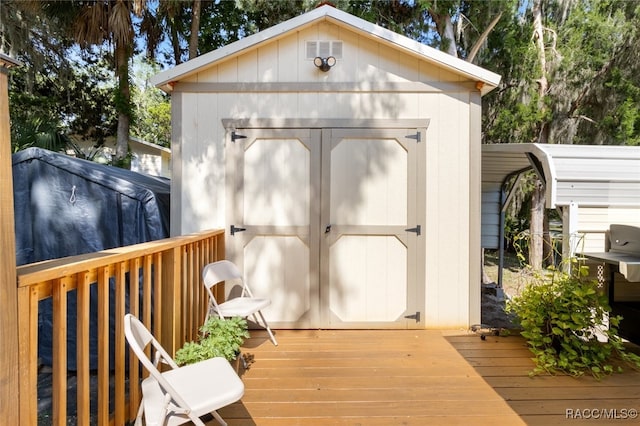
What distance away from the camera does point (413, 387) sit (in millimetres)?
2541

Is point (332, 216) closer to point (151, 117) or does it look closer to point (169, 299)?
point (169, 299)

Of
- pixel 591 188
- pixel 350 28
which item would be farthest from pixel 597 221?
pixel 350 28

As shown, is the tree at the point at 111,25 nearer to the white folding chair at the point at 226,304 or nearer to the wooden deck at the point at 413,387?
the white folding chair at the point at 226,304

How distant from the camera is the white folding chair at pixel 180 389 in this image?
153cm

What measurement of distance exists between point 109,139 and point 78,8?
5.61m

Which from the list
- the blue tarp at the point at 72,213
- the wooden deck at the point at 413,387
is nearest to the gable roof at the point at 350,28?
the blue tarp at the point at 72,213

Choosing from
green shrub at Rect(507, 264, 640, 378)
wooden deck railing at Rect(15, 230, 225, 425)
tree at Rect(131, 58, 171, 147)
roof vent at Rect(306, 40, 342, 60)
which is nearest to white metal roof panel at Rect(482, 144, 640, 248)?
green shrub at Rect(507, 264, 640, 378)

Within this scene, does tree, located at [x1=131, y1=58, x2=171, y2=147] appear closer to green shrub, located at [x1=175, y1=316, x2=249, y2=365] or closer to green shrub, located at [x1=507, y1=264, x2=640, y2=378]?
green shrub, located at [x1=175, y1=316, x2=249, y2=365]

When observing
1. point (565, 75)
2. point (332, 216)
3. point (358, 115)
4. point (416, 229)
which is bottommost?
point (416, 229)

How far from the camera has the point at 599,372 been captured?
8.86ft

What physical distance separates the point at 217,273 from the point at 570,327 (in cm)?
266

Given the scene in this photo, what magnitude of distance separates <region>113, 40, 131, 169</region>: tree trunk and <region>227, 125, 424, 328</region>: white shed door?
20.6 ft

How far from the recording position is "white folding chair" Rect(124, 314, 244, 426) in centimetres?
153

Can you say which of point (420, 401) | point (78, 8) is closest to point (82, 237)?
point (420, 401)
